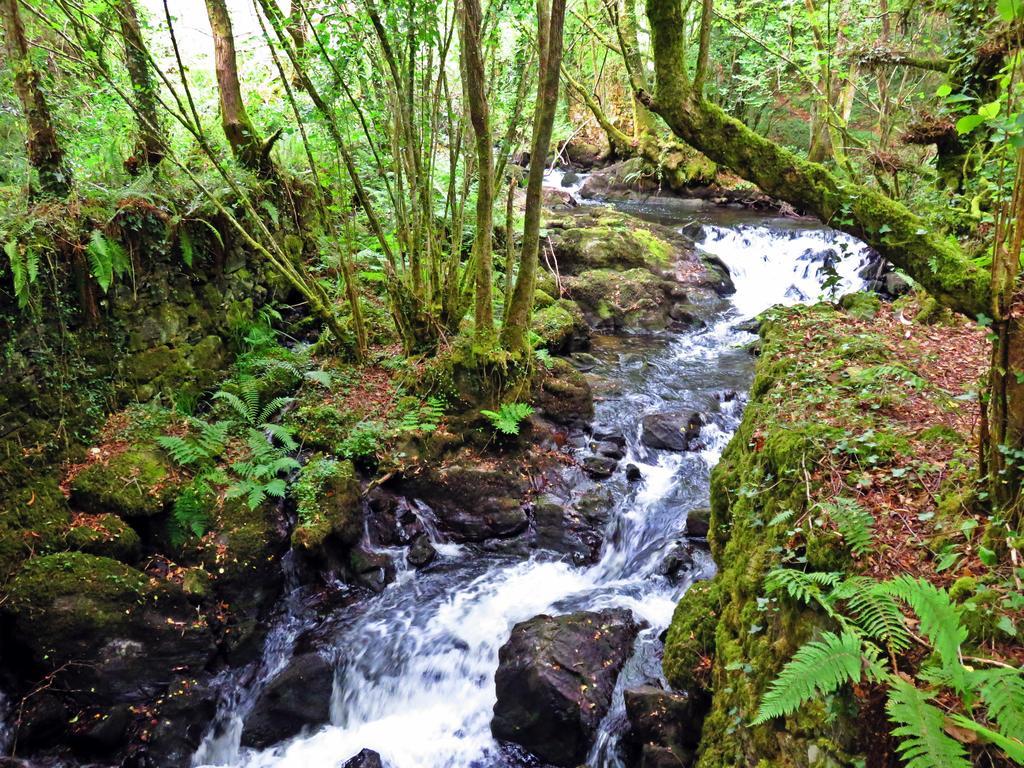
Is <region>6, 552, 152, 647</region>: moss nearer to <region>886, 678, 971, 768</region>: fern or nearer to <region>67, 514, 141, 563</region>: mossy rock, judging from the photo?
<region>67, 514, 141, 563</region>: mossy rock

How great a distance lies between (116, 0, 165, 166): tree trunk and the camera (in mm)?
6051

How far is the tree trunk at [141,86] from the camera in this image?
605 centimetres

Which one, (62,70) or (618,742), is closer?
(618,742)

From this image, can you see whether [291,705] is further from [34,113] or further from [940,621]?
[34,113]

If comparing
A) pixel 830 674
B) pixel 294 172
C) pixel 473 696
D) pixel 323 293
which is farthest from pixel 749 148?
pixel 294 172

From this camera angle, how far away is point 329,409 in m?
6.96

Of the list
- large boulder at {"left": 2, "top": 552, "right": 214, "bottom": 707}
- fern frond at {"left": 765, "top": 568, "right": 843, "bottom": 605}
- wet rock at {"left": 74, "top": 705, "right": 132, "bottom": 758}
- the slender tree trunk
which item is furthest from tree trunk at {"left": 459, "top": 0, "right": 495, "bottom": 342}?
wet rock at {"left": 74, "top": 705, "right": 132, "bottom": 758}

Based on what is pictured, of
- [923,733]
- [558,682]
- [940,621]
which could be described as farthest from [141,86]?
[923,733]

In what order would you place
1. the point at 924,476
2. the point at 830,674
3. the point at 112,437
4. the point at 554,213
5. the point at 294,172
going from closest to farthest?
the point at 830,674 → the point at 924,476 → the point at 112,437 → the point at 294,172 → the point at 554,213

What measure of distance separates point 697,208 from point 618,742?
17.3 m

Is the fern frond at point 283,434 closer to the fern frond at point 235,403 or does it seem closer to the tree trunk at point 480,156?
the fern frond at point 235,403

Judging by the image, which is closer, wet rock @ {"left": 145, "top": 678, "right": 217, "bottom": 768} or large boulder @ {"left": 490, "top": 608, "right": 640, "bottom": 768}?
large boulder @ {"left": 490, "top": 608, "right": 640, "bottom": 768}

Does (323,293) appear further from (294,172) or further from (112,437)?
(112,437)

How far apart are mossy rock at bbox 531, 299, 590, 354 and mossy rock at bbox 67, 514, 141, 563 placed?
6.05 metres
